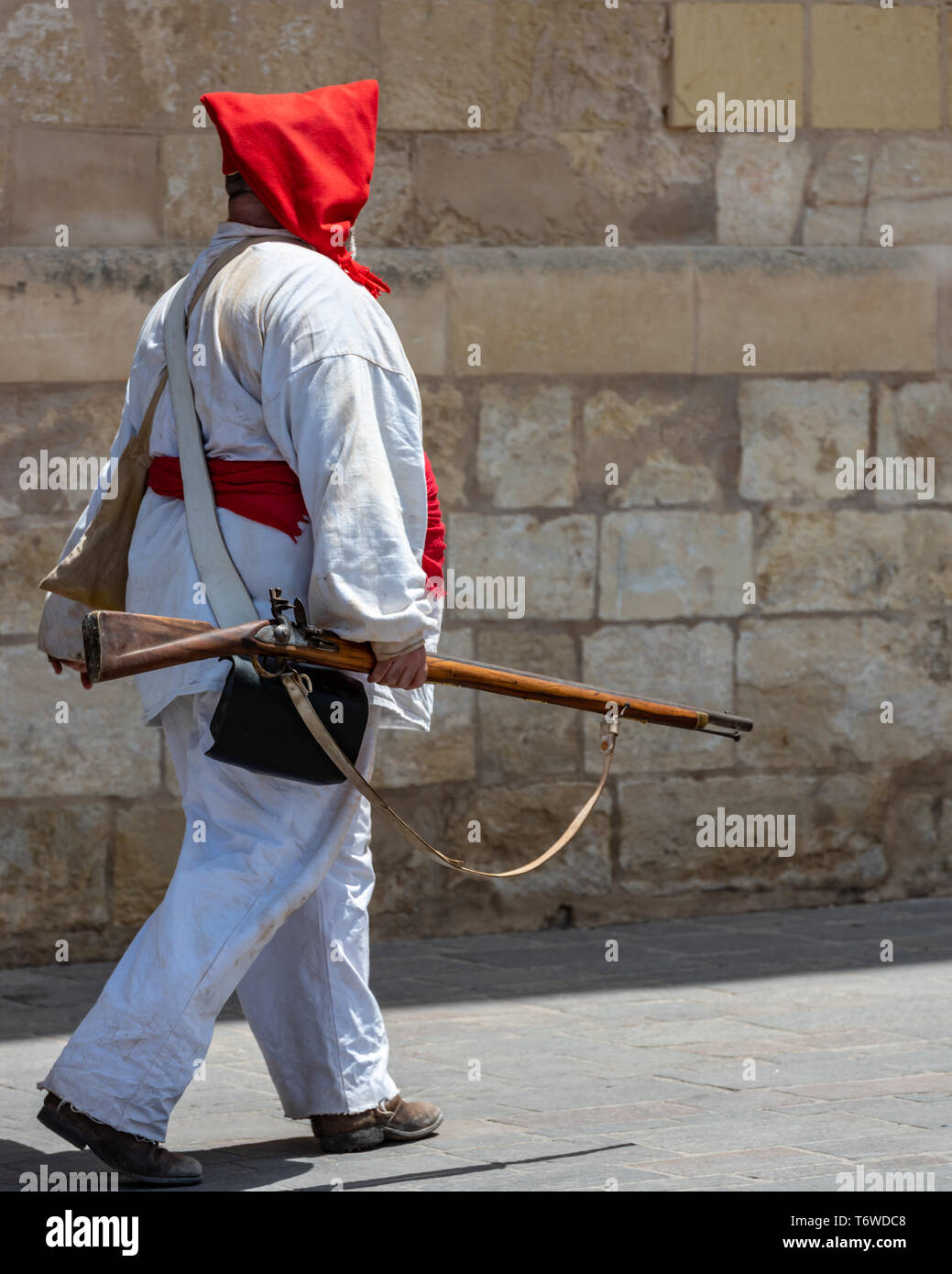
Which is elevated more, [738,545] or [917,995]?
[738,545]

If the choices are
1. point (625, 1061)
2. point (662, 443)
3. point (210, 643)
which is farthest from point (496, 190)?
point (210, 643)

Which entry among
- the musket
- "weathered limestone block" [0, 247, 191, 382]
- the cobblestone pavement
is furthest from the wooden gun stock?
"weathered limestone block" [0, 247, 191, 382]

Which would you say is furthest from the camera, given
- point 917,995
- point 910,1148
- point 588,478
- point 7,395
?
point 588,478

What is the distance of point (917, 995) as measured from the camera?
15.5 ft

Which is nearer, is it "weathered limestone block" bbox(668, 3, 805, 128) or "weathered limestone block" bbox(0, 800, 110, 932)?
"weathered limestone block" bbox(0, 800, 110, 932)

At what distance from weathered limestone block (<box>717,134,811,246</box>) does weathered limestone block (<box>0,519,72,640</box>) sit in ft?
6.95

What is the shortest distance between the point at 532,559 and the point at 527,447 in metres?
0.31

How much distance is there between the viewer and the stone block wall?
5199 mm

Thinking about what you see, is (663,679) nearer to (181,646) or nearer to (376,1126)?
(376,1126)

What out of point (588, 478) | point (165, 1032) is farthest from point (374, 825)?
point (165, 1032)

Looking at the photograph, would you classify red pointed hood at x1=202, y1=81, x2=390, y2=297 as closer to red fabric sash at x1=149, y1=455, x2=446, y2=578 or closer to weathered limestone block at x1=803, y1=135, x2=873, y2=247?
red fabric sash at x1=149, y1=455, x2=446, y2=578

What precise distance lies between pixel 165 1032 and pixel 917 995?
2155mm

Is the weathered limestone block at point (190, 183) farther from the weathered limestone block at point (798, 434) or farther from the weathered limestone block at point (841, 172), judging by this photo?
the weathered limestone block at point (841, 172)
